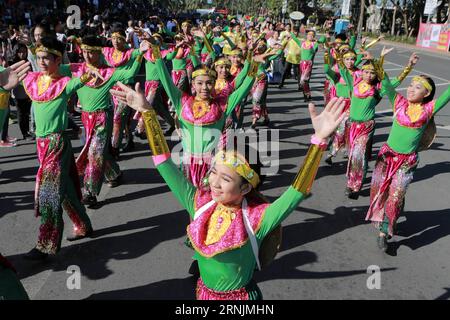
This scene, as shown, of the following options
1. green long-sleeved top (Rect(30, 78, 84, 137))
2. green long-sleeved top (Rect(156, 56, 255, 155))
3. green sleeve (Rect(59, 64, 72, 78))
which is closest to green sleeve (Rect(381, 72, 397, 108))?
green long-sleeved top (Rect(156, 56, 255, 155))

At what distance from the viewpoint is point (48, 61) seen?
4.10 meters

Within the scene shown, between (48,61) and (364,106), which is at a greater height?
(48,61)

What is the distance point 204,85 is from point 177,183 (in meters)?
1.88

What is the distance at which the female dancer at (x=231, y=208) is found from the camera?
2.38 meters

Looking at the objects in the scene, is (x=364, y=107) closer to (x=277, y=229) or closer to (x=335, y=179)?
(x=335, y=179)

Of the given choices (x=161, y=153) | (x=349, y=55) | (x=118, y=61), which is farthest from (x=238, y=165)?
(x=349, y=55)

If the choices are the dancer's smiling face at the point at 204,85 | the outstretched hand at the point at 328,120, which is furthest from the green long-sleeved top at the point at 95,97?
the outstretched hand at the point at 328,120

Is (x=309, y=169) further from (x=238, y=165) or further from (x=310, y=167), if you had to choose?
(x=238, y=165)

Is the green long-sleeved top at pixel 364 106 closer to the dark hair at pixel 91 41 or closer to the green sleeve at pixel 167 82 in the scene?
the green sleeve at pixel 167 82

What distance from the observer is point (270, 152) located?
8289 mm

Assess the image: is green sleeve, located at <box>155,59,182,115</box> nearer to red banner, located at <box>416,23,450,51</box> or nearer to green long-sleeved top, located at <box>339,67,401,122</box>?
green long-sleeved top, located at <box>339,67,401,122</box>

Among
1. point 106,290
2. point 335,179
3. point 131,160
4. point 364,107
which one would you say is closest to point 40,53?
point 106,290

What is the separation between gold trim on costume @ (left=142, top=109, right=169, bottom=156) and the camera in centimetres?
257

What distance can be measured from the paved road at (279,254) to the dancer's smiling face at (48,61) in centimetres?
185
